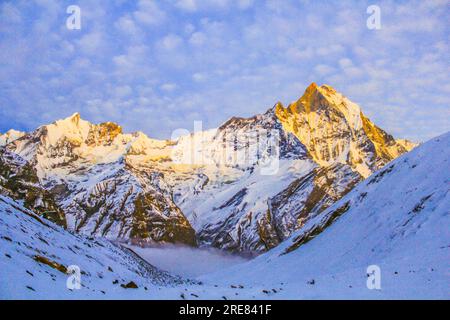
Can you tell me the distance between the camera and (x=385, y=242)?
42469 millimetres

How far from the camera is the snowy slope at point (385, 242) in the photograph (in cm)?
2303

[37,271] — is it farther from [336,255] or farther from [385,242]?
[336,255]

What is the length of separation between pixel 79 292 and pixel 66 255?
1558 cm

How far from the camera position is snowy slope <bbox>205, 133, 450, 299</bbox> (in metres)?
23.0

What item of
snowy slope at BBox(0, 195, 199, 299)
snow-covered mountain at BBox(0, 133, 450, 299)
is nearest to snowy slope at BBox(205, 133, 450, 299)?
snow-covered mountain at BBox(0, 133, 450, 299)

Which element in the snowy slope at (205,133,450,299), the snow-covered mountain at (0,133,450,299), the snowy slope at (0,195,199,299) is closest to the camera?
the snowy slope at (0,195,199,299)

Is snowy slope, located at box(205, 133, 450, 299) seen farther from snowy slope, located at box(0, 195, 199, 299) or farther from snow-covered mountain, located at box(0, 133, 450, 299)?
snowy slope, located at box(0, 195, 199, 299)

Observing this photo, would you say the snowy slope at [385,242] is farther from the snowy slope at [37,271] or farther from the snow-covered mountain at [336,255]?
the snowy slope at [37,271]

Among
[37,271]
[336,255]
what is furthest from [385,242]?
[37,271]
